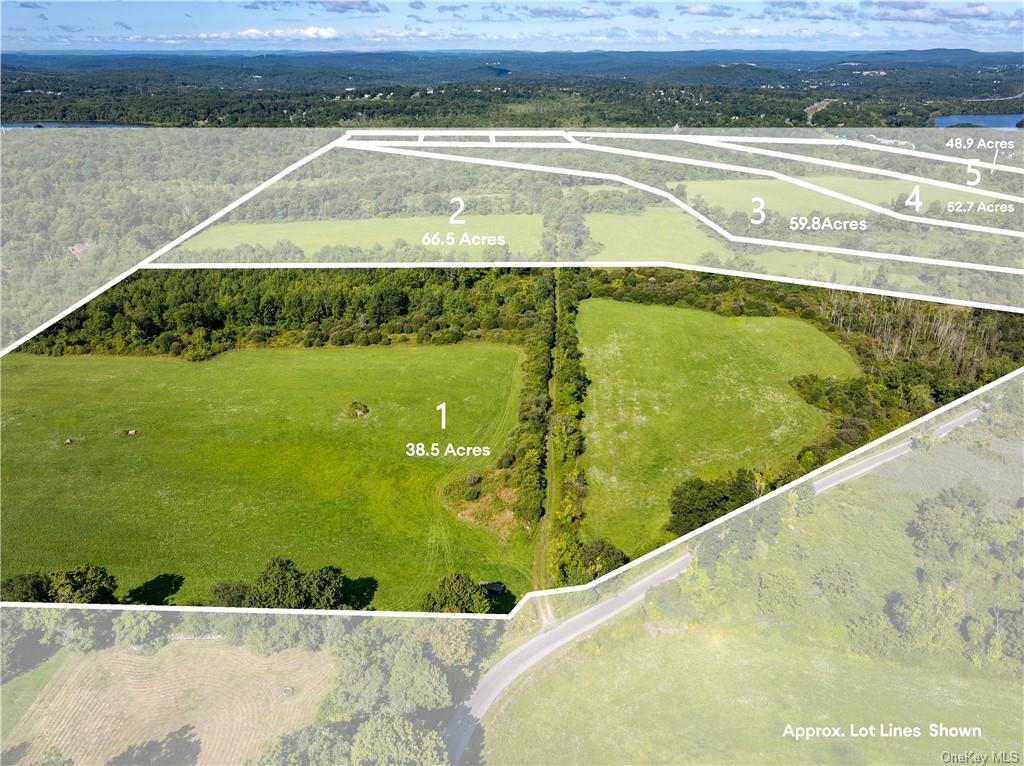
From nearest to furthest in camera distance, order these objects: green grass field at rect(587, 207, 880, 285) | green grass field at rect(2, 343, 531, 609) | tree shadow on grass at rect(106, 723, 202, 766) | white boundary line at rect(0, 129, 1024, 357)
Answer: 1. tree shadow on grass at rect(106, 723, 202, 766)
2. green grass field at rect(2, 343, 531, 609)
3. white boundary line at rect(0, 129, 1024, 357)
4. green grass field at rect(587, 207, 880, 285)

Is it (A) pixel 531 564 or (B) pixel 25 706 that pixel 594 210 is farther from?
(B) pixel 25 706

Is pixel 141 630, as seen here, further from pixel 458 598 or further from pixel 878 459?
pixel 878 459

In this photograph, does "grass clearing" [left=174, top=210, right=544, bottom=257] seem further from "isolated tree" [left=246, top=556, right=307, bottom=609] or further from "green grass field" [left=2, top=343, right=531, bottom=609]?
"isolated tree" [left=246, top=556, right=307, bottom=609]

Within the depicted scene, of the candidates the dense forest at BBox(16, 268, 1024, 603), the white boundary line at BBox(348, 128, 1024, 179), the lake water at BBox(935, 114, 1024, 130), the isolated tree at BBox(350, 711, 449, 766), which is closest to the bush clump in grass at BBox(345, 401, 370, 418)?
the dense forest at BBox(16, 268, 1024, 603)

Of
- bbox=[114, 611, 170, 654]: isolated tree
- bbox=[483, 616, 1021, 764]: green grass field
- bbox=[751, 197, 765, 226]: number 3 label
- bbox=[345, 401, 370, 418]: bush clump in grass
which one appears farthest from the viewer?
bbox=[751, 197, 765, 226]: number 3 label

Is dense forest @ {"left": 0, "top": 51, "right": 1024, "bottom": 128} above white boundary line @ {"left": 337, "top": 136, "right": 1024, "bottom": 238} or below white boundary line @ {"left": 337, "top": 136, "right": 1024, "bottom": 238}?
above

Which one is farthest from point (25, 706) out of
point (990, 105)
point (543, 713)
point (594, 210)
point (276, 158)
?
point (990, 105)

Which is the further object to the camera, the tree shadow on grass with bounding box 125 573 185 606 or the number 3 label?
the number 3 label

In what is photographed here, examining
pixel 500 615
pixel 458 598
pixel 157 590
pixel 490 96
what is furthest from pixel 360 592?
pixel 490 96
